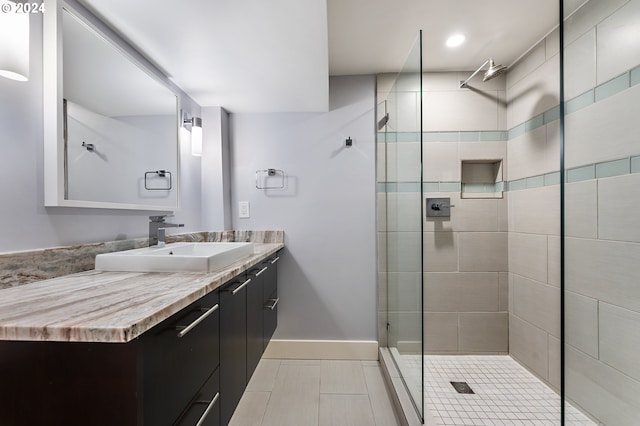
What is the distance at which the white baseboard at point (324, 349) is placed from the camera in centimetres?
212

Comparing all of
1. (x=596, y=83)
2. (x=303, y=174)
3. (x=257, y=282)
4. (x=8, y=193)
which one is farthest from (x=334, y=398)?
(x=596, y=83)

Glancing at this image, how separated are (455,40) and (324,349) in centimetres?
245

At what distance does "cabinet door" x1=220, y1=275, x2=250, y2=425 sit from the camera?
999 millimetres

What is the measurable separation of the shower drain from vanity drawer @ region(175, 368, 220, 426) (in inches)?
60.5

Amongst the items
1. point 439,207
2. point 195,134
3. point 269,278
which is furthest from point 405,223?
point 195,134

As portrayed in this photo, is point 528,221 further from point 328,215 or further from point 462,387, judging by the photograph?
point 328,215

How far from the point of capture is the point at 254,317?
1404 millimetres

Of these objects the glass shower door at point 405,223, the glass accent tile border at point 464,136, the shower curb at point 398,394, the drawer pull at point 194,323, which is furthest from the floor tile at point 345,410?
the glass accent tile border at point 464,136

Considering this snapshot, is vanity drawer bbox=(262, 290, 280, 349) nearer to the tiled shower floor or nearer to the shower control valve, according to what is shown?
the tiled shower floor

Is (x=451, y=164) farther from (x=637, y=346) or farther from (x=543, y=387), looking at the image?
(x=543, y=387)

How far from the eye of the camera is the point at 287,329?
2174 mm

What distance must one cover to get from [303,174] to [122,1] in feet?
4.60

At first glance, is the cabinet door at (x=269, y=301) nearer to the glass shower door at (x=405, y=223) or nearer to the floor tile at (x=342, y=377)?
the floor tile at (x=342, y=377)

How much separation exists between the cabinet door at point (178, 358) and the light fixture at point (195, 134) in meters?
1.31
